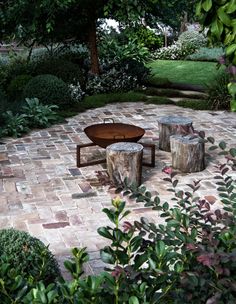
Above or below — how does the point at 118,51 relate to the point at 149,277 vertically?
below

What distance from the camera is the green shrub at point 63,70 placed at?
11.7 metres

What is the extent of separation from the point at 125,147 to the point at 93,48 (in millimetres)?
6550

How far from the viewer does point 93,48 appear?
1253 cm

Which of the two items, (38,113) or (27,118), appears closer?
(27,118)

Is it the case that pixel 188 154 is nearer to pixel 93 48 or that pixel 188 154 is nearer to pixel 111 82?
pixel 111 82

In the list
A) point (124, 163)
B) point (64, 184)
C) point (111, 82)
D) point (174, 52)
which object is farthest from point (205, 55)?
point (64, 184)

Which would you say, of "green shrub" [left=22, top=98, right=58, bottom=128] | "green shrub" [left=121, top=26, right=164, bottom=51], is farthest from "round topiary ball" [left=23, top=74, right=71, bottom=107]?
"green shrub" [left=121, top=26, right=164, bottom=51]

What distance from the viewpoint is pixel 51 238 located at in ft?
16.4

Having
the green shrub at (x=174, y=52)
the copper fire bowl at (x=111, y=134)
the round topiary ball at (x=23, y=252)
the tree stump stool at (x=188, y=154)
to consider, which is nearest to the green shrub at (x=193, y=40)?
the green shrub at (x=174, y=52)

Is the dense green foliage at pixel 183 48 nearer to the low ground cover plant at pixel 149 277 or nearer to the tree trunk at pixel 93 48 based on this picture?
the tree trunk at pixel 93 48

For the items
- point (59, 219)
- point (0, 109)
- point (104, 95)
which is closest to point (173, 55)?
point (104, 95)

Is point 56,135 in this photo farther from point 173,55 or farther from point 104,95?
point 173,55

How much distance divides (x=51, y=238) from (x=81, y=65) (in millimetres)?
8773

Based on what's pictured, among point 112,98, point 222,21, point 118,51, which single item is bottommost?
point 112,98
